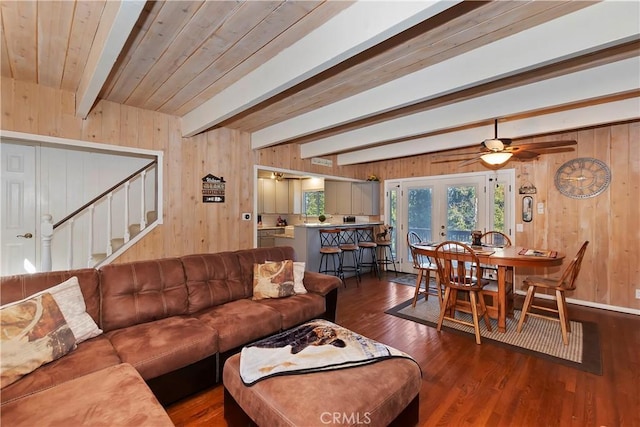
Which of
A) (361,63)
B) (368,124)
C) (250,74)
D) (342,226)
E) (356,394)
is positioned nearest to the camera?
(356,394)

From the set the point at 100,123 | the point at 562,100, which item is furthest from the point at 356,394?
the point at 100,123

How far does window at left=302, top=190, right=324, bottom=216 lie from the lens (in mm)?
7680

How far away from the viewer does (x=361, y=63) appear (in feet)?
7.84

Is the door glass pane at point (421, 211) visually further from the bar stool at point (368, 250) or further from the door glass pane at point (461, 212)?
the bar stool at point (368, 250)

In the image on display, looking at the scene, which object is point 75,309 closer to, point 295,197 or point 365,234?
point 365,234

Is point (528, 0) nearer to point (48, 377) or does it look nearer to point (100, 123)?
point (48, 377)

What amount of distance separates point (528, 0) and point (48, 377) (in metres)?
3.46

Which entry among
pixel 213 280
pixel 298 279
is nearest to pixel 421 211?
pixel 298 279

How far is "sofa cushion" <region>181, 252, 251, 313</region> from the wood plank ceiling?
152 centimetres

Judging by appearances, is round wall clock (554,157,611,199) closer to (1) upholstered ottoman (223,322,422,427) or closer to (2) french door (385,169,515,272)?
(2) french door (385,169,515,272)

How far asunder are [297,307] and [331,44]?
2203mm

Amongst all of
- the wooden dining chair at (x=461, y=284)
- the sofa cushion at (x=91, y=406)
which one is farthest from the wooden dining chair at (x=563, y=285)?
the sofa cushion at (x=91, y=406)
